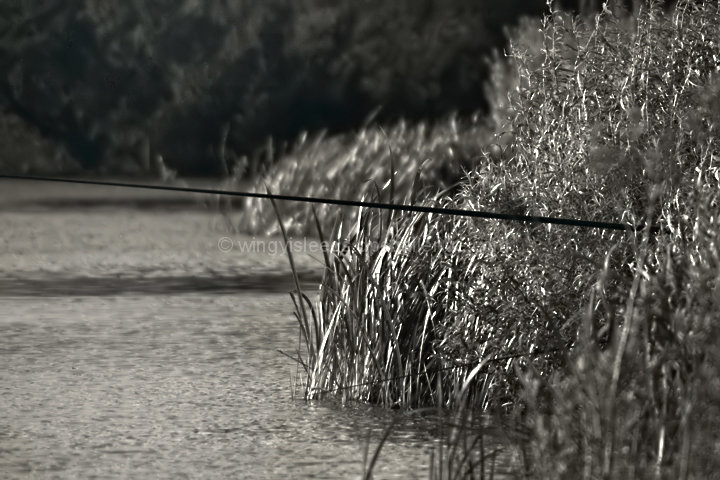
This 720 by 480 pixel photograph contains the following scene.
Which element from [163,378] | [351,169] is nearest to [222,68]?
[351,169]

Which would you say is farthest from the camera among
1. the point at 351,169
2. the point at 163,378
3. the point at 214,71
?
the point at 214,71

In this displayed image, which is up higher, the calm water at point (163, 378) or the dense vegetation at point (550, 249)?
the dense vegetation at point (550, 249)

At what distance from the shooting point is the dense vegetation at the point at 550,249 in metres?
4.05

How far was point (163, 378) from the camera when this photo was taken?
593 centimetres

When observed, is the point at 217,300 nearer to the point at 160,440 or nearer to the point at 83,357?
the point at 83,357

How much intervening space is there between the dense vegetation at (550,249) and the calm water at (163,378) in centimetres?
24

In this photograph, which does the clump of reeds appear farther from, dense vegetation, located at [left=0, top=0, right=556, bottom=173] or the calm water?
dense vegetation, located at [left=0, top=0, right=556, bottom=173]

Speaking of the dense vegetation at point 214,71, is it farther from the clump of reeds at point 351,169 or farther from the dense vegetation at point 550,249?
the dense vegetation at point 550,249

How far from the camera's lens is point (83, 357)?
6426mm

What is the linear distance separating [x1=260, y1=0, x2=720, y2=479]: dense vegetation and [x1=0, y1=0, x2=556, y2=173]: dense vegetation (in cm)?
2243

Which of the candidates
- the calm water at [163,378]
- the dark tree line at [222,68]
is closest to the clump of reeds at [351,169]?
the calm water at [163,378]

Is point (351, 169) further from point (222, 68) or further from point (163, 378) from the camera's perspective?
point (222, 68)

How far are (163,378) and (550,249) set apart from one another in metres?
1.85

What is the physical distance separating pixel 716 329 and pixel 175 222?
11217 millimetres
